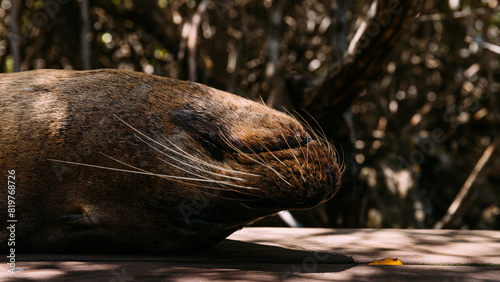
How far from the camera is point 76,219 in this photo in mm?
2246

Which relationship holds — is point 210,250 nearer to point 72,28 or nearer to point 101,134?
point 101,134

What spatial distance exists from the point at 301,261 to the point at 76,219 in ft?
3.24

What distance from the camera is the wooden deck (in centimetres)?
186

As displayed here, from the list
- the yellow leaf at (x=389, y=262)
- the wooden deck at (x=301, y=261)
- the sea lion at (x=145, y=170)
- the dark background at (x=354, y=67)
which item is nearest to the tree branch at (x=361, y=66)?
the dark background at (x=354, y=67)

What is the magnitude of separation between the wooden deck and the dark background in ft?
4.72

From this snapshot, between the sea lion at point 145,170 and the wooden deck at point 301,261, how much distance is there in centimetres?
13

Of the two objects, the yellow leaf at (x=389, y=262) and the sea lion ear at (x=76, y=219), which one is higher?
the sea lion ear at (x=76, y=219)

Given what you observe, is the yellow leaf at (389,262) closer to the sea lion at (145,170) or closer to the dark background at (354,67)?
the sea lion at (145,170)

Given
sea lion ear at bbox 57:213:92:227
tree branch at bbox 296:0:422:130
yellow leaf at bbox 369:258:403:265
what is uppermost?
tree branch at bbox 296:0:422:130

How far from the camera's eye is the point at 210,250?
8.55 ft

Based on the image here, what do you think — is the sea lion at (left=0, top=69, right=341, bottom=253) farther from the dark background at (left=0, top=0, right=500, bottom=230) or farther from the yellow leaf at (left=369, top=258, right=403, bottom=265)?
the dark background at (left=0, top=0, right=500, bottom=230)

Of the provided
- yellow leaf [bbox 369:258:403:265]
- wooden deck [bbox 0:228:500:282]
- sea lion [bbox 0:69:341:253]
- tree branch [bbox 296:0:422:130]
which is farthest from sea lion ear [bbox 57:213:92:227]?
tree branch [bbox 296:0:422:130]

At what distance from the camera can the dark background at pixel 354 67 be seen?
4500 mm

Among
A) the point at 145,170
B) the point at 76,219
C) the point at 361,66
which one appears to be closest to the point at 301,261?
the point at 145,170
